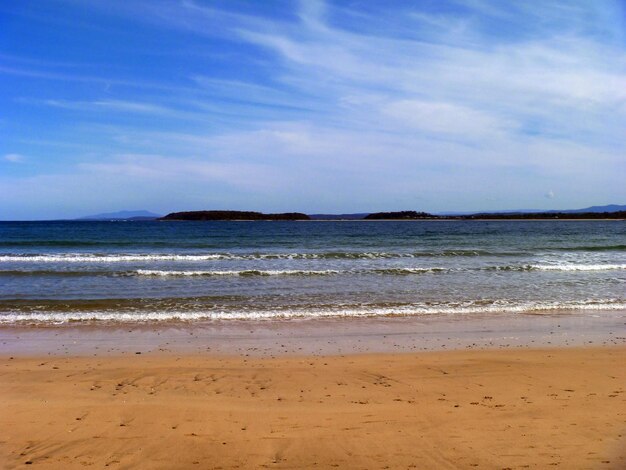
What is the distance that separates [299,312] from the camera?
12.4 metres

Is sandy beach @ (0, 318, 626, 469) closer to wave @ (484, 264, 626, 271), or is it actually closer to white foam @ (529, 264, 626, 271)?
wave @ (484, 264, 626, 271)

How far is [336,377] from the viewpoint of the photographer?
721cm

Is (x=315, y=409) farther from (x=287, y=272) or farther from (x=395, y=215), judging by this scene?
(x=395, y=215)

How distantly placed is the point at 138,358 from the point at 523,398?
5.74 m

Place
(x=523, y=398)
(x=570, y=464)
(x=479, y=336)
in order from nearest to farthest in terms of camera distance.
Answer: (x=570, y=464) → (x=523, y=398) → (x=479, y=336)

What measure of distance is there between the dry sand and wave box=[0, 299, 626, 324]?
3321 millimetres

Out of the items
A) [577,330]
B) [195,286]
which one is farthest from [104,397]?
[195,286]

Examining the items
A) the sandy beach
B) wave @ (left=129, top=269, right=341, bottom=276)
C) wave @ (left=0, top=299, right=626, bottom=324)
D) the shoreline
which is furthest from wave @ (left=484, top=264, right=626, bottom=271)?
the sandy beach

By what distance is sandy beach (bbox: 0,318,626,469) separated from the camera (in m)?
4.78

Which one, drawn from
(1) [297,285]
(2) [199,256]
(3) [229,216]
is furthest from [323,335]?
(3) [229,216]

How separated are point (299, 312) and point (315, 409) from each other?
21.1 feet

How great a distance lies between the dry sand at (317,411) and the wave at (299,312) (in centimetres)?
332

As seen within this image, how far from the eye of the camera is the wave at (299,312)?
11.7m

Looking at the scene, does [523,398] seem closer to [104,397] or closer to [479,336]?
[479,336]
